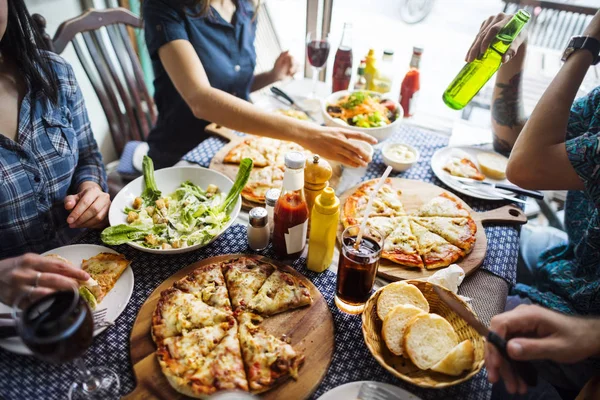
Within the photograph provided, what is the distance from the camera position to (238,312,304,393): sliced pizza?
43.1 inches

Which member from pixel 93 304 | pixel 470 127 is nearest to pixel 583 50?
pixel 470 127

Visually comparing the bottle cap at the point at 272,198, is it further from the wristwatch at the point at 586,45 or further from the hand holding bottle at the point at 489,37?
the wristwatch at the point at 586,45

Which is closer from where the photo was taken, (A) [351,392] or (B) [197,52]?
(A) [351,392]

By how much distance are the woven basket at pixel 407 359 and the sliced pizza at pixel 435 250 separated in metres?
0.24

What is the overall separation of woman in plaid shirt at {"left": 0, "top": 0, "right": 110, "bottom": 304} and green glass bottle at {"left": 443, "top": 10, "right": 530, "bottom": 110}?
1.75 meters

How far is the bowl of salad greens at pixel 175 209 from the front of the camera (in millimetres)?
1494

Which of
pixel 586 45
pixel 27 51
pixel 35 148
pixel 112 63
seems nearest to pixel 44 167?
pixel 35 148

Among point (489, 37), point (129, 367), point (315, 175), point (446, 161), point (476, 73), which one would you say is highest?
point (489, 37)

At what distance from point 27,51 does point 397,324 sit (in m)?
1.76

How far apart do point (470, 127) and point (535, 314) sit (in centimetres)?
168

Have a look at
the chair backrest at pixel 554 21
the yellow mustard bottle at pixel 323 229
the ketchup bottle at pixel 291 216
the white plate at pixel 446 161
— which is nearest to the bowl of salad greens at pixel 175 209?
the ketchup bottle at pixel 291 216

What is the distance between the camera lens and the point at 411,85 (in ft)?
8.08

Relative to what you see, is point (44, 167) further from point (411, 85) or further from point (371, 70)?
point (411, 85)

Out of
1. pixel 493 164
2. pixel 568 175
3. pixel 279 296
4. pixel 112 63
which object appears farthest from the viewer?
pixel 112 63
